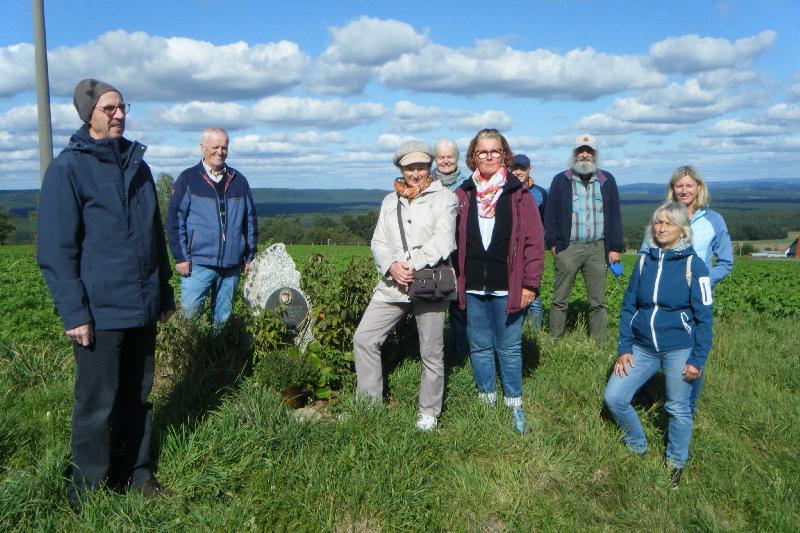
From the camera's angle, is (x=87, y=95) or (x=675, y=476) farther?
(x=675, y=476)

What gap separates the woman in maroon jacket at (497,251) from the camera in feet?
15.1

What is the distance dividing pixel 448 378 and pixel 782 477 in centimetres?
252

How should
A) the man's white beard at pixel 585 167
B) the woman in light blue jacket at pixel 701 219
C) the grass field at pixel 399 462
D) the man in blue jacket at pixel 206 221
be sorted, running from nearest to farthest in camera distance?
the grass field at pixel 399 462 → the woman in light blue jacket at pixel 701 219 → the man in blue jacket at pixel 206 221 → the man's white beard at pixel 585 167

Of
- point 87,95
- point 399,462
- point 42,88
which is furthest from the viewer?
point 42,88

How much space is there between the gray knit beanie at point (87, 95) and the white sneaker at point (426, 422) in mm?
2874

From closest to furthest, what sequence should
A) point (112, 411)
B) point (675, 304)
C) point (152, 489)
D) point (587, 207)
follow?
point (112, 411) < point (152, 489) < point (675, 304) < point (587, 207)

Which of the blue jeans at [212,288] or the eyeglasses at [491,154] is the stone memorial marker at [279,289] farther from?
the eyeglasses at [491,154]

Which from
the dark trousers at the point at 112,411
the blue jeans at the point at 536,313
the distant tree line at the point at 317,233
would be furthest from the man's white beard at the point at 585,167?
the distant tree line at the point at 317,233

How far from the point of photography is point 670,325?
4.22 m

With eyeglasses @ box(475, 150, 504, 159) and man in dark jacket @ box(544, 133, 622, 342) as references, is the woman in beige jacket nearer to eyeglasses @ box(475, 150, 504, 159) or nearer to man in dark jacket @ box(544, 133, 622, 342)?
eyeglasses @ box(475, 150, 504, 159)

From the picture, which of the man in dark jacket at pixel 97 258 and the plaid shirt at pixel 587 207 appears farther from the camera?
the plaid shirt at pixel 587 207

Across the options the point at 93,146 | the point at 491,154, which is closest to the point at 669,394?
the point at 491,154

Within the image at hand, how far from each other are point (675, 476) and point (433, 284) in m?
2.05

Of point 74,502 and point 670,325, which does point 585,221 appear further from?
point 74,502
